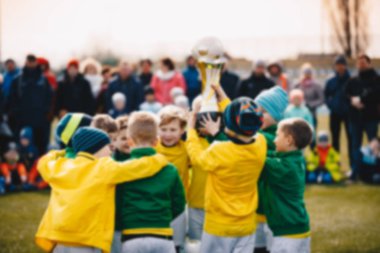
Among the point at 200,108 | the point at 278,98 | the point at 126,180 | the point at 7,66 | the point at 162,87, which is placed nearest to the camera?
the point at 126,180

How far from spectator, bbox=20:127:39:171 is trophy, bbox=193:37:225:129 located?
22.4ft

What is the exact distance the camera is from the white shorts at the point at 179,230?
16.8ft

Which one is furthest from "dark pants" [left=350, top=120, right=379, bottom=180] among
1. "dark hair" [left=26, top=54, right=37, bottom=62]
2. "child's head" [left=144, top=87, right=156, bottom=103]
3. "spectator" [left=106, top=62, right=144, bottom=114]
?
"dark hair" [left=26, top=54, right=37, bottom=62]

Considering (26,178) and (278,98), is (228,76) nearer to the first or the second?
(26,178)

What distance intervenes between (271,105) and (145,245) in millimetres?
1652

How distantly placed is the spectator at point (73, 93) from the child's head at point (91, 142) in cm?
678

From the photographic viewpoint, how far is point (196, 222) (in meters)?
5.22

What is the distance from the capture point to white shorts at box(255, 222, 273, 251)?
505 cm

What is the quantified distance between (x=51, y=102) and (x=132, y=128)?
715cm

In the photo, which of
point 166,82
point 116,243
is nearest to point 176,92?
point 166,82

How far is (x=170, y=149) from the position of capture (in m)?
5.10

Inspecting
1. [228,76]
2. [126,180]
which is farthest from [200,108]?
[228,76]

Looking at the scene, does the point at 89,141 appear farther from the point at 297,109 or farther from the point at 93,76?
the point at 93,76

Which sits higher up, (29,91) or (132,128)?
(132,128)
